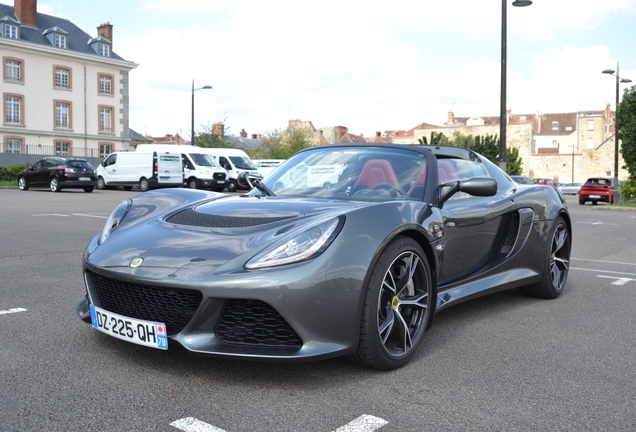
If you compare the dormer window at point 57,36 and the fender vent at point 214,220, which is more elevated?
the dormer window at point 57,36

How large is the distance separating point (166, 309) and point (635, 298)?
4376 millimetres

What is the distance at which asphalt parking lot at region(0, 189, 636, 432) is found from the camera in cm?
257

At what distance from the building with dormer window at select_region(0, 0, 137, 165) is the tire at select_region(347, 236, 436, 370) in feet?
129

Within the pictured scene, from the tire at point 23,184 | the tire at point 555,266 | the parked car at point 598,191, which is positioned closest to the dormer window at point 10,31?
the tire at point 23,184

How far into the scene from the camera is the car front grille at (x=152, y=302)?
2889mm

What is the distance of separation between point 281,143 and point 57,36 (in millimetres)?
29207

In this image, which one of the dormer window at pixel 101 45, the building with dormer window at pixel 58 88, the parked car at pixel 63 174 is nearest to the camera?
the parked car at pixel 63 174

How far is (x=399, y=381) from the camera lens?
3107mm

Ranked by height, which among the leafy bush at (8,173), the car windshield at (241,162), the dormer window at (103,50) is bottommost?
the leafy bush at (8,173)

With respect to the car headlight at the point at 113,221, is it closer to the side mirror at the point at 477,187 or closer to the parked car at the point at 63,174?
the side mirror at the point at 477,187

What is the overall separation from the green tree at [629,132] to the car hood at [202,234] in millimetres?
27042

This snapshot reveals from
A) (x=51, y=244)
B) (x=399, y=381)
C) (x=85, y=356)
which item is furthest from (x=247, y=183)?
(x=51, y=244)

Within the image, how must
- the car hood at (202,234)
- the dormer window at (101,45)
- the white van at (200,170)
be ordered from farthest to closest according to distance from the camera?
the dormer window at (101,45) → the white van at (200,170) → the car hood at (202,234)

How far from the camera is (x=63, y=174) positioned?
954 inches
